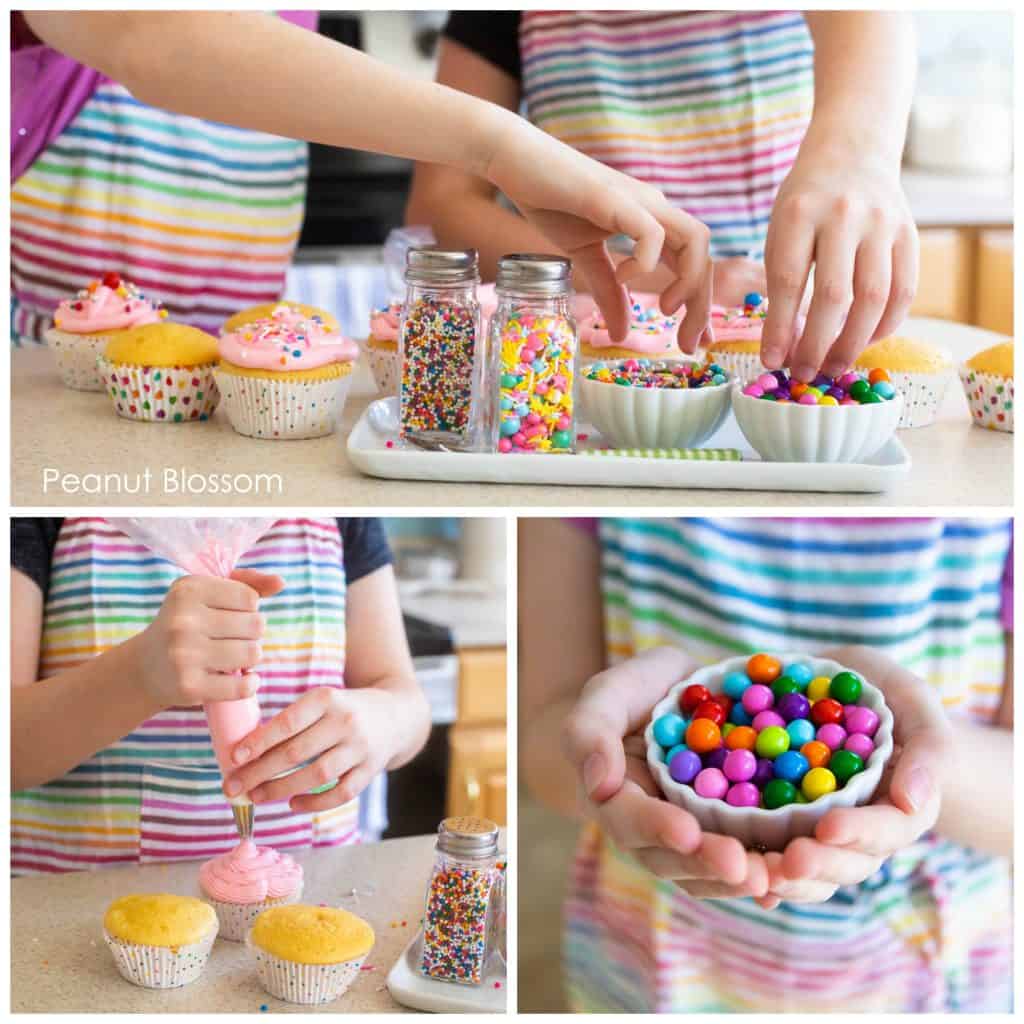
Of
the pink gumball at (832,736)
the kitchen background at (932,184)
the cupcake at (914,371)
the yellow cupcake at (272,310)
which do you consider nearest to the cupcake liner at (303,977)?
the pink gumball at (832,736)

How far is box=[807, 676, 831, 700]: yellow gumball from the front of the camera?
969mm

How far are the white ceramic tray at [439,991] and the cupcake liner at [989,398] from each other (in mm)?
550

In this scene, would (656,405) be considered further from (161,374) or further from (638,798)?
(161,374)

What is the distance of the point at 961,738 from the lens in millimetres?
1039

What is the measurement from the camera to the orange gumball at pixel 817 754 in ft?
2.90

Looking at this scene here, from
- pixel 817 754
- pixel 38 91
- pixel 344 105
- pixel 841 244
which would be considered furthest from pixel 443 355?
pixel 38 91

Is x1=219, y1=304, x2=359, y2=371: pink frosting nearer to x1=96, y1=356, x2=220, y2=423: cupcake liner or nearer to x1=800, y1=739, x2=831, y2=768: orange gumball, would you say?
x1=96, y1=356, x2=220, y2=423: cupcake liner

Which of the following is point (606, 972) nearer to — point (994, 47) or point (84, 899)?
point (84, 899)

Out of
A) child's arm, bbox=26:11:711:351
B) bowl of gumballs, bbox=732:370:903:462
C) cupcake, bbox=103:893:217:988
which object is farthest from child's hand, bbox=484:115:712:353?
cupcake, bbox=103:893:217:988

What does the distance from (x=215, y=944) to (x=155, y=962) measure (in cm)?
9

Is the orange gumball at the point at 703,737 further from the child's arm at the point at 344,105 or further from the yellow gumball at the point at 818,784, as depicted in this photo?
the child's arm at the point at 344,105

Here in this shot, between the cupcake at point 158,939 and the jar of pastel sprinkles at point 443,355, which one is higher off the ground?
the jar of pastel sprinkles at point 443,355

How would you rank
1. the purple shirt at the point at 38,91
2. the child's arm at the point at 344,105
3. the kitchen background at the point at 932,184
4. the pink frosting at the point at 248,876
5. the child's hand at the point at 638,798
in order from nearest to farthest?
the child's hand at the point at 638,798
the child's arm at the point at 344,105
the pink frosting at the point at 248,876
the purple shirt at the point at 38,91
the kitchen background at the point at 932,184

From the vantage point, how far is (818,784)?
0.84 meters
